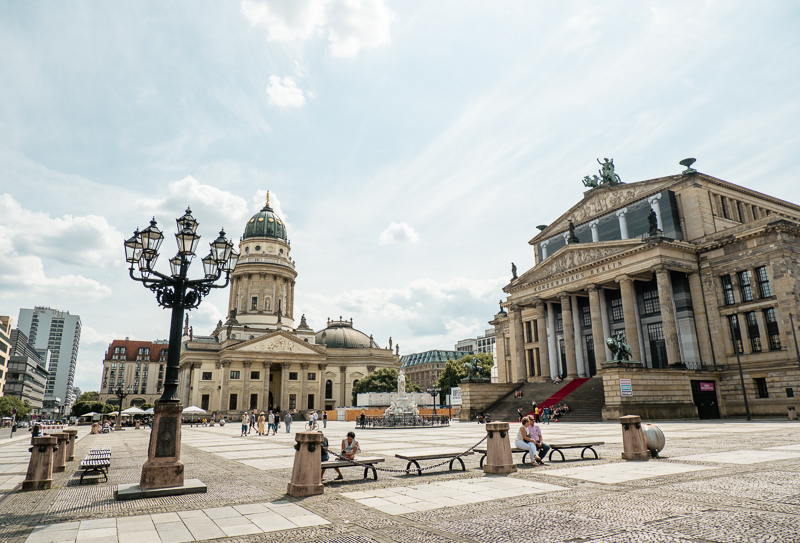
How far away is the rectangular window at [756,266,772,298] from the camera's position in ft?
123

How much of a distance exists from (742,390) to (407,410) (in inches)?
1029

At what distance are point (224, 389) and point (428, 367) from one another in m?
102

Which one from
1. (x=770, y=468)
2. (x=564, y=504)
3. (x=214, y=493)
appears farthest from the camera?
(x=770, y=468)

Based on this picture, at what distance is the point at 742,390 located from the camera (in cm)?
3772

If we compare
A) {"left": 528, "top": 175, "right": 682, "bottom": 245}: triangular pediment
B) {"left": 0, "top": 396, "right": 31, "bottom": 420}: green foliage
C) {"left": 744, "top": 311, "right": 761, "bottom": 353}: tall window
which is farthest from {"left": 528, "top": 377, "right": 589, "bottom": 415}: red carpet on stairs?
{"left": 0, "top": 396, "right": 31, "bottom": 420}: green foliage

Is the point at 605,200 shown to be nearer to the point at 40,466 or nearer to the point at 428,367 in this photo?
the point at 40,466

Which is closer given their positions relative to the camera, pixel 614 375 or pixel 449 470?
pixel 449 470

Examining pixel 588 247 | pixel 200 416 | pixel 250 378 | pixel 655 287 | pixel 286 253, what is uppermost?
pixel 286 253

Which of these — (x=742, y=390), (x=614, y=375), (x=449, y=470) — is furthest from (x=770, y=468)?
(x=742, y=390)

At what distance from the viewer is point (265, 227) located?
326 ft

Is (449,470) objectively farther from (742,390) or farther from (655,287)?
(655,287)

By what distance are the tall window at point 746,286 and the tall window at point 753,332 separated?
46.7 inches

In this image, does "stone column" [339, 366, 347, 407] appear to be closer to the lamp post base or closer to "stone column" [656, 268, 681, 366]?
"stone column" [656, 268, 681, 366]

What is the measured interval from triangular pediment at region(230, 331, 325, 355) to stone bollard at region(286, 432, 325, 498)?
77391mm
